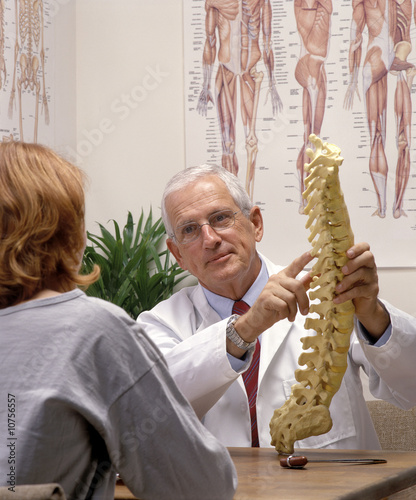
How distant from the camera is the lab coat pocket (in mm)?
2162

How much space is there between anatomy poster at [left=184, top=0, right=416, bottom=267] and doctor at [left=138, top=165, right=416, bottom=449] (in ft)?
2.83

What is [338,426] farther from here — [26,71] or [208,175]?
[26,71]

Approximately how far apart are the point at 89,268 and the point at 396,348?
1793 mm

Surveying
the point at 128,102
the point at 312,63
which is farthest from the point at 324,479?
the point at 128,102

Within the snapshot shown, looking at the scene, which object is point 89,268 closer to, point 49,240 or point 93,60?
point 93,60

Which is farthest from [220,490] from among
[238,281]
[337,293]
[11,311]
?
[238,281]

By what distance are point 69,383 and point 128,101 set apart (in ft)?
9.07

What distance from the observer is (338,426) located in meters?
2.17

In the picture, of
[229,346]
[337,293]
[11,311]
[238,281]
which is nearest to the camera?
[11,311]

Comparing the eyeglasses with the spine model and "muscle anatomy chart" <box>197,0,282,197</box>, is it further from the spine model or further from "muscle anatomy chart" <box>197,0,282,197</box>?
"muscle anatomy chart" <box>197,0,282,197</box>

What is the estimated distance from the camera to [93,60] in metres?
3.66

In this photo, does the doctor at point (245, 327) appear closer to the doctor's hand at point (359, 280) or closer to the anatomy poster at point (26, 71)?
the doctor's hand at point (359, 280)
